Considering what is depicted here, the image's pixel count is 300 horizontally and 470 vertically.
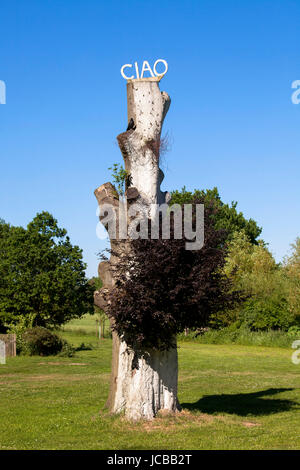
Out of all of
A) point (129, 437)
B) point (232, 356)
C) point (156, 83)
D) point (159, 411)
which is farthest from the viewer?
point (232, 356)

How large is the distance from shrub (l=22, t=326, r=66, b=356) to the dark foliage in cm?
1850

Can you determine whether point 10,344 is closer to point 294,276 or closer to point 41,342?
point 41,342

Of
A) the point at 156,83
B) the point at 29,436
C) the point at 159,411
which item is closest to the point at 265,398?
the point at 159,411

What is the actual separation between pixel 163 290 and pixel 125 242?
1512 mm

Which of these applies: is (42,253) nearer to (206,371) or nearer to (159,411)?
(206,371)

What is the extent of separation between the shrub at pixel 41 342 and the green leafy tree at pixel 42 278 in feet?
8.45

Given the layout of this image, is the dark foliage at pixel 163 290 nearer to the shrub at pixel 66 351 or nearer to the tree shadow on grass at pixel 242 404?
the tree shadow on grass at pixel 242 404

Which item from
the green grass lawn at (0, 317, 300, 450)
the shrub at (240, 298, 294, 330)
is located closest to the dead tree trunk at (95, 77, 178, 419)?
the green grass lawn at (0, 317, 300, 450)

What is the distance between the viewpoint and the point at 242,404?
14.4 metres

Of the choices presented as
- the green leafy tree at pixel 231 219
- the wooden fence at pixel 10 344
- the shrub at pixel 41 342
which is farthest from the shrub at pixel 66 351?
the green leafy tree at pixel 231 219

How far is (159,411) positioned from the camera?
37.4 feet

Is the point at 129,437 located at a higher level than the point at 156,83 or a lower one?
lower

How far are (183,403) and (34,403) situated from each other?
3936 millimetres

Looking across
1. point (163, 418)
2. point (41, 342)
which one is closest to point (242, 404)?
point (163, 418)
